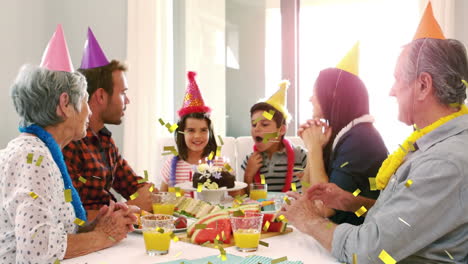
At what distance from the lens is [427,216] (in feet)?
4.50

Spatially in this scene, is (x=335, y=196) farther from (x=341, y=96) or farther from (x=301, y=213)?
(x=341, y=96)

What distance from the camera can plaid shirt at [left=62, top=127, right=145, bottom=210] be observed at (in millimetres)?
2428

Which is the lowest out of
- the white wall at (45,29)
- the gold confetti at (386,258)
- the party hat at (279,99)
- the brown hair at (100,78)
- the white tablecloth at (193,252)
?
the white tablecloth at (193,252)

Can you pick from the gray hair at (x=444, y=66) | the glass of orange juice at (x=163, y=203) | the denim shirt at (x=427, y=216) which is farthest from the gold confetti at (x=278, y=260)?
the glass of orange juice at (x=163, y=203)

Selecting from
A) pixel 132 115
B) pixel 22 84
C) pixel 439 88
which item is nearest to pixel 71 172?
pixel 22 84

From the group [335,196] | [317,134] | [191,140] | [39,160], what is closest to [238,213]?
[335,196]

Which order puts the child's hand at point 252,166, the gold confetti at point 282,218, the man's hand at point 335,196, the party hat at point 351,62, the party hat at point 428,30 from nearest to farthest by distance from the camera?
the party hat at point 428,30, the gold confetti at point 282,218, the man's hand at point 335,196, the party hat at point 351,62, the child's hand at point 252,166

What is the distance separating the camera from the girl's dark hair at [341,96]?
2.28 m

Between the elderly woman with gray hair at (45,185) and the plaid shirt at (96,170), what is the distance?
1.82 feet

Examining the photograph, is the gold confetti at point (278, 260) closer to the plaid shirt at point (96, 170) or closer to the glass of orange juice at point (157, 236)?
the glass of orange juice at point (157, 236)

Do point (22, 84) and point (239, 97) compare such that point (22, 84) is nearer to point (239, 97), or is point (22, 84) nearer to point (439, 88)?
point (439, 88)

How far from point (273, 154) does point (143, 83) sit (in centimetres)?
178

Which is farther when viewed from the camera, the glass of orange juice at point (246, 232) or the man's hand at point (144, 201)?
the man's hand at point (144, 201)

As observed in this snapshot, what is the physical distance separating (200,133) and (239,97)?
1.74 meters
